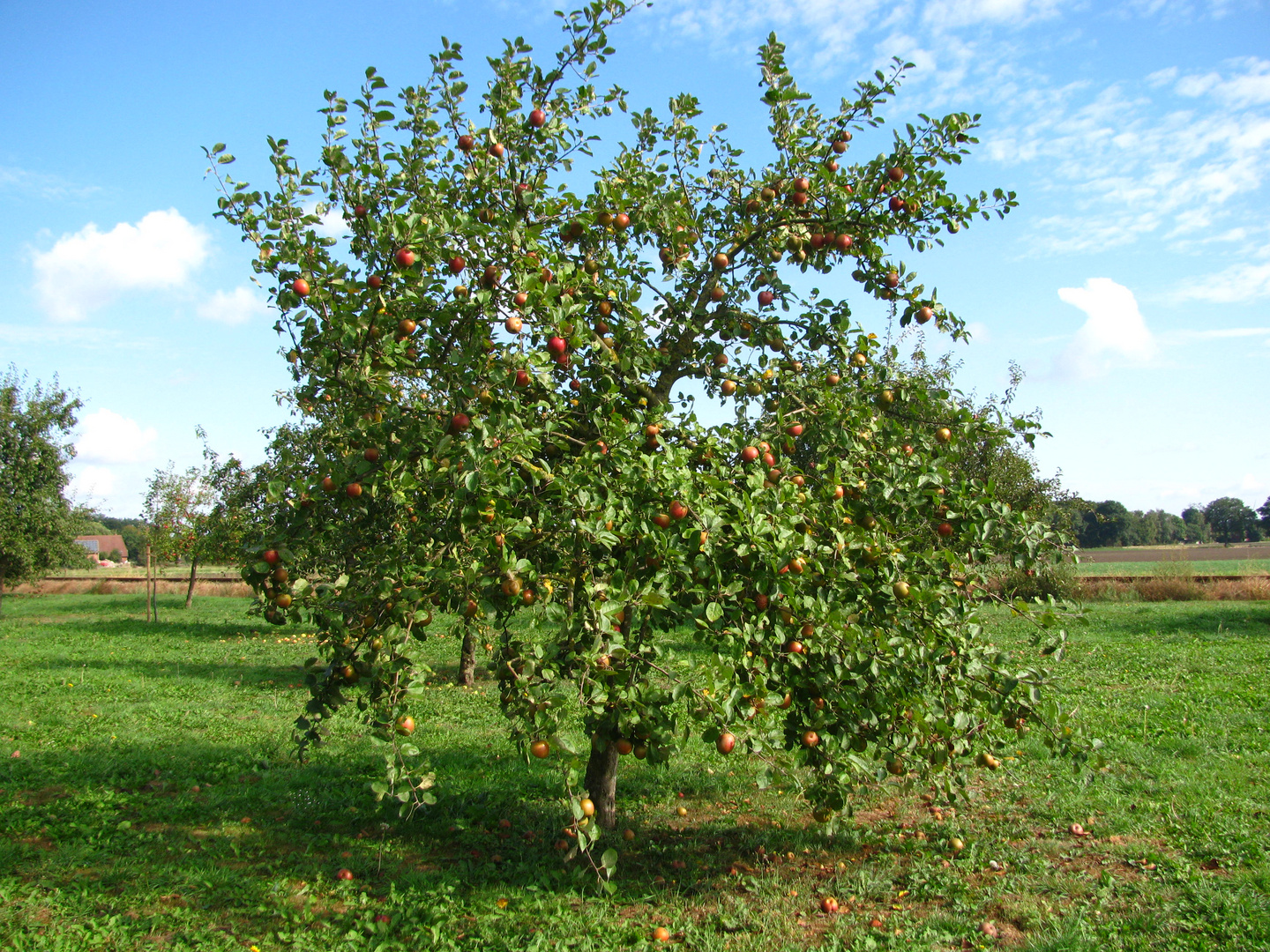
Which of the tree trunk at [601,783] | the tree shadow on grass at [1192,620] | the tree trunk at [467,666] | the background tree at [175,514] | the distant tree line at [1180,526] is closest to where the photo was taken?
the tree trunk at [601,783]

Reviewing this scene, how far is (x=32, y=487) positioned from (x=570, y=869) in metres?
21.3

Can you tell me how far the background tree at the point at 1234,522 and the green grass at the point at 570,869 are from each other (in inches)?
3454

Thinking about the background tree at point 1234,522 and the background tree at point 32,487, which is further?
the background tree at point 1234,522

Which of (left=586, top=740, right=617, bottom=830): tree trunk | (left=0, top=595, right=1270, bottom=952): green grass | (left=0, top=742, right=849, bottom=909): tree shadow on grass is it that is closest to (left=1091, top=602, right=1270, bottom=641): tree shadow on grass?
Answer: (left=0, top=595, right=1270, bottom=952): green grass

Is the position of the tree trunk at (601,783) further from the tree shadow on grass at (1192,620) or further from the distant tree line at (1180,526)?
the distant tree line at (1180,526)

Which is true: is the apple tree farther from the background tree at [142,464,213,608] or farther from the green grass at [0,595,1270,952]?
the background tree at [142,464,213,608]

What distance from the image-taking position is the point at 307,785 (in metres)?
6.09

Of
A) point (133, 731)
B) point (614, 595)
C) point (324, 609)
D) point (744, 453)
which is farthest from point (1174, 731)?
point (133, 731)

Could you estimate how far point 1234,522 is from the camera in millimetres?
78125

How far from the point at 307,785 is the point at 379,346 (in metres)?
4.06

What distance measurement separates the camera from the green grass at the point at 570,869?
3.83 m

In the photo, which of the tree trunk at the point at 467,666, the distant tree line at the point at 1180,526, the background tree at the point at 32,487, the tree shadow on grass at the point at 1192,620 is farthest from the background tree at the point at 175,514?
the distant tree line at the point at 1180,526

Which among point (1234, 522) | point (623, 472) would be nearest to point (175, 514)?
point (623, 472)

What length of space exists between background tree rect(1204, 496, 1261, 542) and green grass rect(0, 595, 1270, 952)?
8774 centimetres
